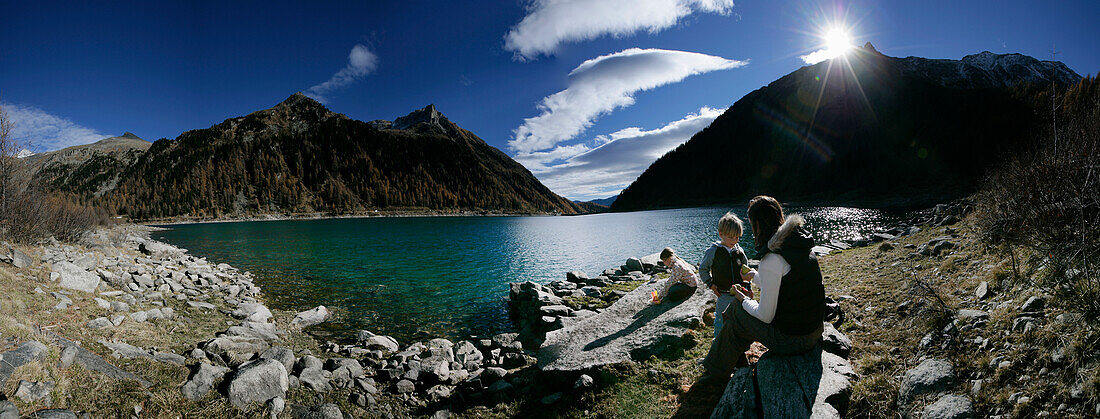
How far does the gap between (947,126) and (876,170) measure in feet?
97.2

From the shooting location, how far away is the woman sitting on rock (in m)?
4.00

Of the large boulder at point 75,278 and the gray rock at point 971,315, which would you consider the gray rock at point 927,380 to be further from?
the large boulder at point 75,278

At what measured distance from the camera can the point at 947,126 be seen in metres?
133

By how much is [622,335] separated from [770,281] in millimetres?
4278

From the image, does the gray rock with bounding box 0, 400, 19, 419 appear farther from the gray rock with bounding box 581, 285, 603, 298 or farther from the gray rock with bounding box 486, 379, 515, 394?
the gray rock with bounding box 581, 285, 603, 298

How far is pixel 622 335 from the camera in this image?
7.88 meters

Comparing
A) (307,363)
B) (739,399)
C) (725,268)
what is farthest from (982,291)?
(307,363)

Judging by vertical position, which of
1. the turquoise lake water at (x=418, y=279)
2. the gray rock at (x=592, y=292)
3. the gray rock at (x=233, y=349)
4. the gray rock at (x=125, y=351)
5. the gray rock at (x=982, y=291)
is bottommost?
the turquoise lake water at (x=418, y=279)

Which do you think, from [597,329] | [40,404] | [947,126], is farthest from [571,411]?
[947,126]

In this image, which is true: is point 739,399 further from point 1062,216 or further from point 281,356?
point 281,356

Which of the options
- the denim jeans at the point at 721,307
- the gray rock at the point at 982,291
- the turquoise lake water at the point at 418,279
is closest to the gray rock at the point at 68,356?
the turquoise lake water at the point at 418,279

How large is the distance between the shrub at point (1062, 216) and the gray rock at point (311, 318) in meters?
17.1

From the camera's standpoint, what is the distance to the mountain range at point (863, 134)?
12161 cm

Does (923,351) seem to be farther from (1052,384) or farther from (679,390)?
(679,390)
